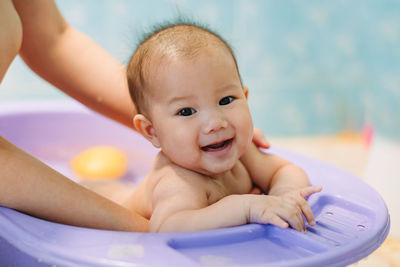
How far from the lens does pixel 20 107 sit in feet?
4.89

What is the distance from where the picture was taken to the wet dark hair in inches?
30.4

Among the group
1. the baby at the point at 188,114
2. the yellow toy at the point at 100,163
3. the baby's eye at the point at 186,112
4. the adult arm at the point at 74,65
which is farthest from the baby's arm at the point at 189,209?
the yellow toy at the point at 100,163

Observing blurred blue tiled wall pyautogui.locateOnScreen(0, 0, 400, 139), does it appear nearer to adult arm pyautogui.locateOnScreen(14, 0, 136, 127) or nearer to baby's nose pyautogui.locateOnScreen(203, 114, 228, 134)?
adult arm pyautogui.locateOnScreen(14, 0, 136, 127)

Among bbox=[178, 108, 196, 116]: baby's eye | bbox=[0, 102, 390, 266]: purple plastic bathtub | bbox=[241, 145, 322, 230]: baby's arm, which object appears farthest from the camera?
bbox=[241, 145, 322, 230]: baby's arm

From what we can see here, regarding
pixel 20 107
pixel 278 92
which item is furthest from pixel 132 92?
pixel 278 92

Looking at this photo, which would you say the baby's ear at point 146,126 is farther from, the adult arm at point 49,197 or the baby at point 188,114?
the adult arm at point 49,197

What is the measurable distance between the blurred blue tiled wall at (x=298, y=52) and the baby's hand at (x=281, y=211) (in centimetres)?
145

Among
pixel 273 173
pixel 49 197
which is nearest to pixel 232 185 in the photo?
pixel 273 173

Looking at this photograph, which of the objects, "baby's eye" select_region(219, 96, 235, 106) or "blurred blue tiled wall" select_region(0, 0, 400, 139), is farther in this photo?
"blurred blue tiled wall" select_region(0, 0, 400, 139)

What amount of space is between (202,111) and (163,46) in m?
0.12

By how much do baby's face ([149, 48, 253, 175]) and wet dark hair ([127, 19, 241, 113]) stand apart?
0.02 m

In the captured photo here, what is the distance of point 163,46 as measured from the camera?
780 mm

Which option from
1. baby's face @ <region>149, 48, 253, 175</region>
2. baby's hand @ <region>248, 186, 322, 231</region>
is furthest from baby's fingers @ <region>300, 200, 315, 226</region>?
baby's face @ <region>149, 48, 253, 175</region>

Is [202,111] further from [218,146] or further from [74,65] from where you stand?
[74,65]
